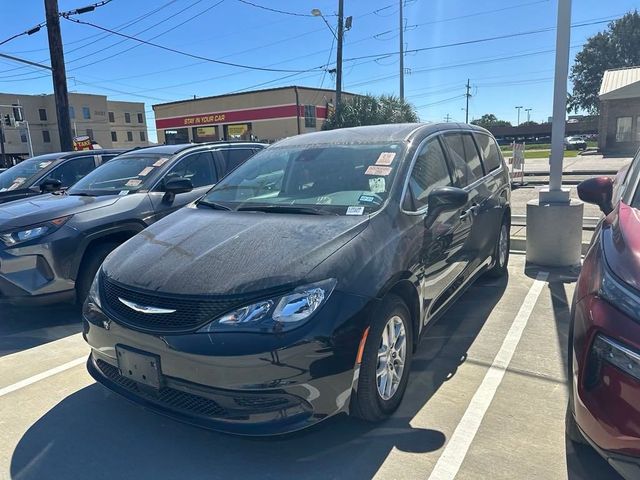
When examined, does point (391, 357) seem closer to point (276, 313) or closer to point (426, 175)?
point (276, 313)

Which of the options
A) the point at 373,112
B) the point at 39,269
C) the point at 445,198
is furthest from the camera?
the point at 373,112

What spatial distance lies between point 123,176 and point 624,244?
5.14 m

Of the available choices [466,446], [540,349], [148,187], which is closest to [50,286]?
[148,187]

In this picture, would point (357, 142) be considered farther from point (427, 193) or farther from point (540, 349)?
point (540, 349)

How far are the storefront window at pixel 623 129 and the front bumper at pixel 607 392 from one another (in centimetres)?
3505

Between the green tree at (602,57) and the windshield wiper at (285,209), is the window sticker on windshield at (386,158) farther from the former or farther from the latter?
the green tree at (602,57)

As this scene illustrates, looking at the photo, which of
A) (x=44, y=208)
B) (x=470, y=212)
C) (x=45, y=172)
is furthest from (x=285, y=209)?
(x=45, y=172)

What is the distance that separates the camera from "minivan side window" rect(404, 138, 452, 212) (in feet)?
10.9

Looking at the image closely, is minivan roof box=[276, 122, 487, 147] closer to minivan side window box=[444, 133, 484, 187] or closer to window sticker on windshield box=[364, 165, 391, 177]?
minivan side window box=[444, 133, 484, 187]

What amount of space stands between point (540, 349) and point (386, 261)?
1914mm

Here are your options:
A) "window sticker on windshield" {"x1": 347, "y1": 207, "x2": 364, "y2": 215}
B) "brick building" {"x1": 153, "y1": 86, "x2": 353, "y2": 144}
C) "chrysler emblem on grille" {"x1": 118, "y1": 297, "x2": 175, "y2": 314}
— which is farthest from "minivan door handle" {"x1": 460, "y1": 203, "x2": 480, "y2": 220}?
"brick building" {"x1": 153, "y1": 86, "x2": 353, "y2": 144}

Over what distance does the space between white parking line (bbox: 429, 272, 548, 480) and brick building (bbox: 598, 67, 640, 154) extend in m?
31.2

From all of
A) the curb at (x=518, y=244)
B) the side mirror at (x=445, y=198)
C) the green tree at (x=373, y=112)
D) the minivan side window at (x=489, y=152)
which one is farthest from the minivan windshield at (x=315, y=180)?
the green tree at (x=373, y=112)

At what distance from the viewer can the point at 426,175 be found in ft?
11.9
